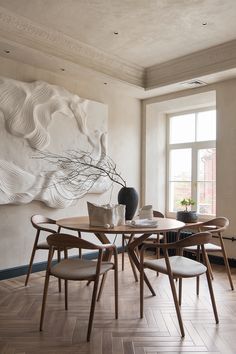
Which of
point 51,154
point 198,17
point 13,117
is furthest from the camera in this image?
point 51,154

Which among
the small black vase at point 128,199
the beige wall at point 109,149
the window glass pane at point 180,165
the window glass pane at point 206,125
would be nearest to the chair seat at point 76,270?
the small black vase at point 128,199

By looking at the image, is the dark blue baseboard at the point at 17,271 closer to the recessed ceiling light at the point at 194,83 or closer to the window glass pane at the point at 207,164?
the window glass pane at the point at 207,164

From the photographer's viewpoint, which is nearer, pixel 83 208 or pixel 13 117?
pixel 13 117

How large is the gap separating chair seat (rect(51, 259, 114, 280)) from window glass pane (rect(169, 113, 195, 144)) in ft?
11.6

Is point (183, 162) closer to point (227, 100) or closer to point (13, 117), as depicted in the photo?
point (227, 100)

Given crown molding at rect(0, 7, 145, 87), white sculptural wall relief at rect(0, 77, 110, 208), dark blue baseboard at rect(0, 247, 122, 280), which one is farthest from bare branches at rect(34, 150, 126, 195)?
crown molding at rect(0, 7, 145, 87)

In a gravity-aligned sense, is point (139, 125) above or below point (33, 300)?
above

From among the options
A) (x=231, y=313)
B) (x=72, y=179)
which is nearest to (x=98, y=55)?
(x=72, y=179)

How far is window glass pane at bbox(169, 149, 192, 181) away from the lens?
5758 millimetres

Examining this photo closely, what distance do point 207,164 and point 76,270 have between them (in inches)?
139

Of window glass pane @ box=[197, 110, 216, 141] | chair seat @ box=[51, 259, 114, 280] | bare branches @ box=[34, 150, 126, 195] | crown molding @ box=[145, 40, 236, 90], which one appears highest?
crown molding @ box=[145, 40, 236, 90]

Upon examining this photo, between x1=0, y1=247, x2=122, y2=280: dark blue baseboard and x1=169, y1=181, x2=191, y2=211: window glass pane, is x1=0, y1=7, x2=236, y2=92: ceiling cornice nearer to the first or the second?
x1=169, y1=181, x2=191, y2=211: window glass pane

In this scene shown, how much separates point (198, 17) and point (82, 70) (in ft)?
5.42

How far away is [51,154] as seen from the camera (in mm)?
4363
